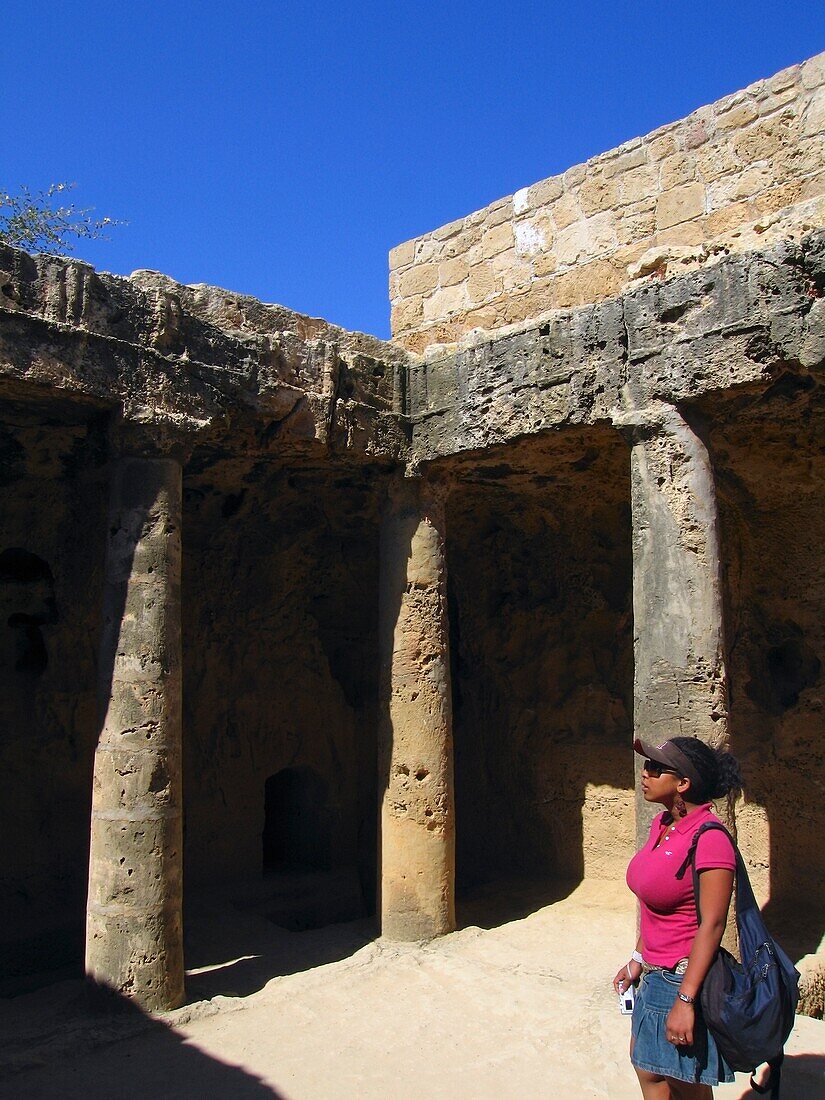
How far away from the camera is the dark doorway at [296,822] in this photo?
10.0 metres

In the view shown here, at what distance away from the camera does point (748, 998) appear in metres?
3.23

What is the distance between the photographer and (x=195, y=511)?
28.7 feet

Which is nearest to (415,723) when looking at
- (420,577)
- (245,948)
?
(420,577)

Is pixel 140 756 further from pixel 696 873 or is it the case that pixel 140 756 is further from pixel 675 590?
pixel 696 873

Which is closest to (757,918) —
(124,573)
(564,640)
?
(124,573)

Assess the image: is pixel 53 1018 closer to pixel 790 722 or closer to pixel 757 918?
pixel 757 918

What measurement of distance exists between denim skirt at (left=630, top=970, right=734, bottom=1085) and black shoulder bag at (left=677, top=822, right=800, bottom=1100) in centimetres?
5

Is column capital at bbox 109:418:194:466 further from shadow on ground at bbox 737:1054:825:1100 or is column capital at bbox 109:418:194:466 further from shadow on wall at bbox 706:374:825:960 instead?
shadow on ground at bbox 737:1054:825:1100

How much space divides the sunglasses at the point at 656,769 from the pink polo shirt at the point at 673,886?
0.17 m

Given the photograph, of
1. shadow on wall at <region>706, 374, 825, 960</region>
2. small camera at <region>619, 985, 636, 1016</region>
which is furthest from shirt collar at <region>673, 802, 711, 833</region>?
shadow on wall at <region>706, 374, 825, 960</region>

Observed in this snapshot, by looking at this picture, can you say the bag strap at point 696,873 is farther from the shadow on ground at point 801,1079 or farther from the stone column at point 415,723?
the stone column at point 415,723

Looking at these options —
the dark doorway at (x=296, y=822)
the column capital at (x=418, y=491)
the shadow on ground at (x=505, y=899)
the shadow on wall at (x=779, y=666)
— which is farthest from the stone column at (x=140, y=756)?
the shadow on wall at (x=779, y=666)

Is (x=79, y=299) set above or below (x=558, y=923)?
above

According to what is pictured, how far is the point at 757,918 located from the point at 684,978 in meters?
0.40
